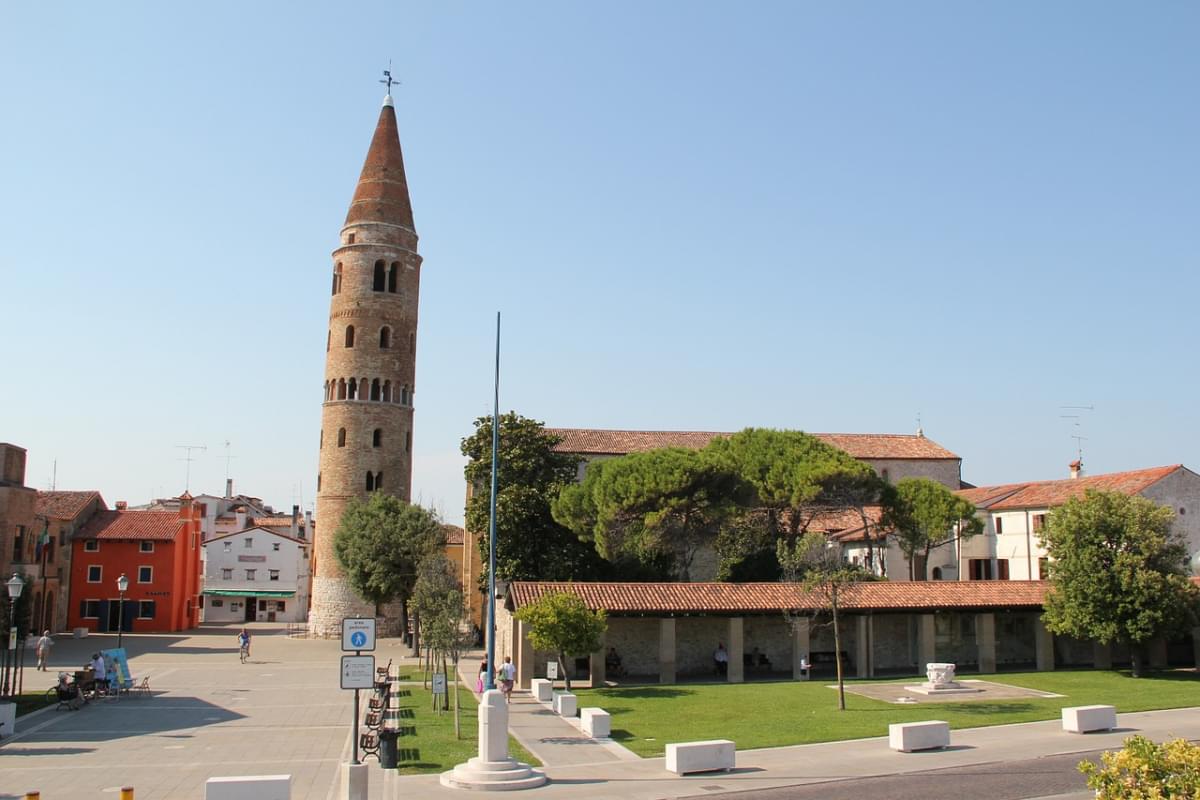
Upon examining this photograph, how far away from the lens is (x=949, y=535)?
49.0 metres

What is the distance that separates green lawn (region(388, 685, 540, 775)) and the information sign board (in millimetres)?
3660

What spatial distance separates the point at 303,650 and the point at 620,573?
16102 millimetres

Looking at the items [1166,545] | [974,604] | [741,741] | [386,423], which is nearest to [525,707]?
[741,741]

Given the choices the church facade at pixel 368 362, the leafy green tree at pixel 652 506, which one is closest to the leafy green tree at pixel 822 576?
the leafy green tree at pixel 652 506

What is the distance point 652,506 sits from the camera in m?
43.9

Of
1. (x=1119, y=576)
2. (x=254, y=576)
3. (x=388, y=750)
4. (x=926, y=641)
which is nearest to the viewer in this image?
(x=388, y=750)

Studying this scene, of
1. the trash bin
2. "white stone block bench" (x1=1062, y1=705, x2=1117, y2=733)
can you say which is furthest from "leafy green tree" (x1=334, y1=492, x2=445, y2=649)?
"white stone block bench" (x1=1062, y1=705, x2=1117, y2=733)

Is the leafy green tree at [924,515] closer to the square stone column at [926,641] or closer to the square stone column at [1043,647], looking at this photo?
the square stone column at [1043,647]

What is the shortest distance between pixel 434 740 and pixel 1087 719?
1443 centimetres

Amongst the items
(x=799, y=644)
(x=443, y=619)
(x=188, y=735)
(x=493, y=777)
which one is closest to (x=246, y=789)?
(x=493, y=777)

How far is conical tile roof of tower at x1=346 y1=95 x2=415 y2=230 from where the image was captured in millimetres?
60875

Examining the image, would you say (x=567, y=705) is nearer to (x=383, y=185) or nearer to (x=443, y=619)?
(x=443, y=619)

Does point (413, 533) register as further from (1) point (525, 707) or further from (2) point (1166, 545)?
(2) point (1166, 545)

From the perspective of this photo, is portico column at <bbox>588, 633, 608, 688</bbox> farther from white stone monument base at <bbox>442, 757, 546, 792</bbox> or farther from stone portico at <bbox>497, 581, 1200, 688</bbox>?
white stone monument base at <bbox>442, 757, 546, 792</bbox>
